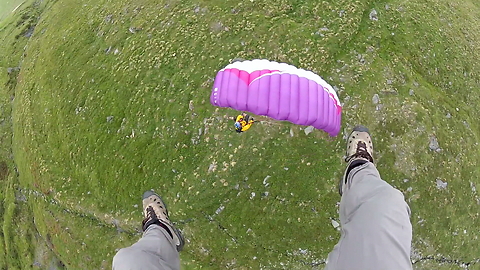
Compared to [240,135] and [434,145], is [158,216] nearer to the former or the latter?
[240,135]

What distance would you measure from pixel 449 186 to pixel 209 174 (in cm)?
1026

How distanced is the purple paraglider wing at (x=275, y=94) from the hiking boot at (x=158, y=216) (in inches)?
186

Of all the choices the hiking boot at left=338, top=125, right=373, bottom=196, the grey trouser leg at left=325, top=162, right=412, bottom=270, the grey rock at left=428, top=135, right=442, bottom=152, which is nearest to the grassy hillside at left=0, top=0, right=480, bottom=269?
the grey rock at left=428, top=135, right=442, bottom=152

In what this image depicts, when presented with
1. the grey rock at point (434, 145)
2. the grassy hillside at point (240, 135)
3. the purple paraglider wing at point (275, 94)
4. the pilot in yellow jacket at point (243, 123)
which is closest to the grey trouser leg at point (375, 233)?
the purple paraglider wing at point (275, 94)

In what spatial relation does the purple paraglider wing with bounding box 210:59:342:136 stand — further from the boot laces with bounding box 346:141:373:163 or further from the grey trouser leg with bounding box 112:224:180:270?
the grey trouser leg with bounding box 112:224:180:270

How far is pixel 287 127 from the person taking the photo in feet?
44.3

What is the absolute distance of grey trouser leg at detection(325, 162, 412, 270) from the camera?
543cm

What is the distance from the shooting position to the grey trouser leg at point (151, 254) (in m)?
6.75

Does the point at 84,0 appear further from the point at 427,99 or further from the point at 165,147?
the point at 427,99

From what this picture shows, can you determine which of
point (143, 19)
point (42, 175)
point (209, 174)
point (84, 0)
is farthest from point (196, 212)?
point (84, 0)

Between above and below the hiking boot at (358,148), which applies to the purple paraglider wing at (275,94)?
above

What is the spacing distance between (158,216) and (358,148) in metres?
7.92

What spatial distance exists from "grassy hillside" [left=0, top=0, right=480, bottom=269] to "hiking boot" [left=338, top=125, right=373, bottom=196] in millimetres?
926

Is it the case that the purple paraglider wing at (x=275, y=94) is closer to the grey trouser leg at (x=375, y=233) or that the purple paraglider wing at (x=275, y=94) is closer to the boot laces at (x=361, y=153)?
the boot laces at (x=361, y=153)
